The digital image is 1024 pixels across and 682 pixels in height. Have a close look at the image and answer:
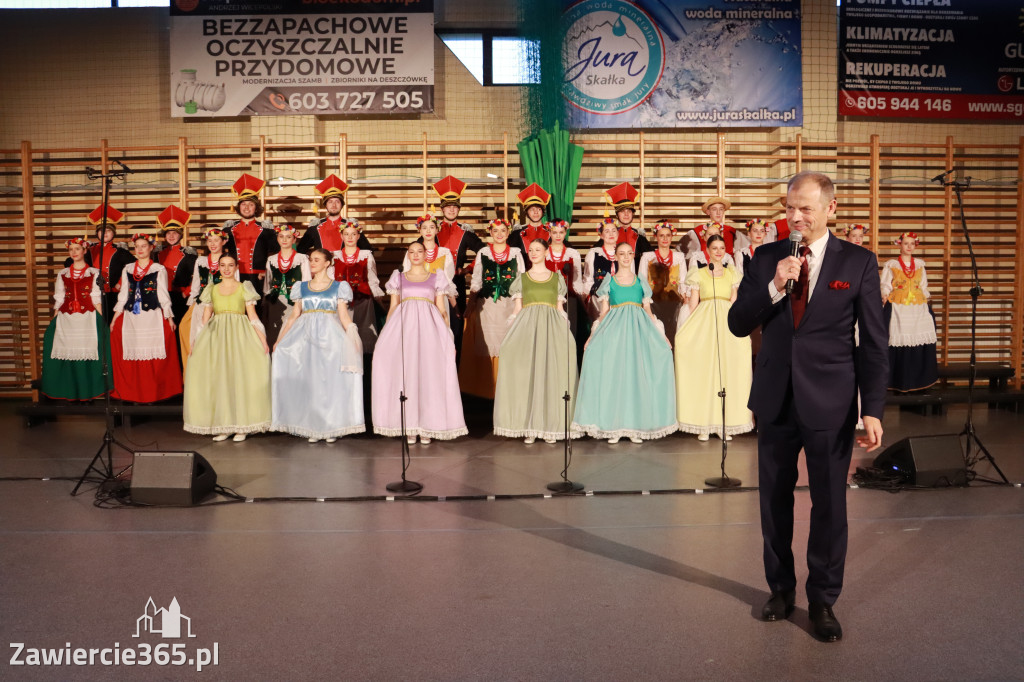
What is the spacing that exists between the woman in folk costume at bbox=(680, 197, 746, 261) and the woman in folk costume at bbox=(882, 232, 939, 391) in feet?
4.05

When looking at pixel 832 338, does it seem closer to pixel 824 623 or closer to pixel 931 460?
pixel 824 623

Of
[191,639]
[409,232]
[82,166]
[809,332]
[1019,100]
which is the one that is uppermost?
[1019,100]

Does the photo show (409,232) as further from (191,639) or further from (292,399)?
(191,639)

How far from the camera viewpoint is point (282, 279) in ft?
20.6

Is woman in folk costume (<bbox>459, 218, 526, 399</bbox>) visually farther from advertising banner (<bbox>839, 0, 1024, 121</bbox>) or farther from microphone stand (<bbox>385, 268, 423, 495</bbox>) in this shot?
advertising banner (<bbox>839, 0, 1024, 121</bbox>)

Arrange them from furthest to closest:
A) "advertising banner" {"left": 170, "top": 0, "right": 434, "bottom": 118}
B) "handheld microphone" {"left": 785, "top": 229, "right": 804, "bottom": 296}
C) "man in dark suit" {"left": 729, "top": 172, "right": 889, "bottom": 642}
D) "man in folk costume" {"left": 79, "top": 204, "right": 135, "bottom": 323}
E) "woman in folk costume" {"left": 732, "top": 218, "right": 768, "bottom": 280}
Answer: "advertising banner" {"left": 170, "top": 0, "right": 434, "bottom": 118} < "man in folk costume" {"left": 79, "top": 204, "right": 135, "bottom": 323} < "woman in folk costume" {"left": 732, "top": 218, "right": 768, "bottom": 280} < "man in dark suit" {"left": 729, "top": 172, "right": 889, "bottom": 642} < "handheld microphone" {"left": 785, "top": 229, "right": 804, "bottom": 296}

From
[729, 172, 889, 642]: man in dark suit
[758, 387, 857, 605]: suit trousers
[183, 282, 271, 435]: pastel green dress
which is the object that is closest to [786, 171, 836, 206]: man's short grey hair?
[729, 172, 889, 642]: man in dark suit

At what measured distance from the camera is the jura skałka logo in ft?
26.8

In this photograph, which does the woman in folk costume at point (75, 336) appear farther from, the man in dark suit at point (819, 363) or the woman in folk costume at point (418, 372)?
the man in dark suit at point (819, 363)

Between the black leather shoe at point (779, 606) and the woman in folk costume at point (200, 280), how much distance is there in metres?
4.77

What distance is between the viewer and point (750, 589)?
9.99ft

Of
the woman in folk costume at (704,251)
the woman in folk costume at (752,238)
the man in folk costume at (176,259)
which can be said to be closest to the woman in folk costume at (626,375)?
the woman in folk costume at (704,251)

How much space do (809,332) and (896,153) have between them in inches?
270

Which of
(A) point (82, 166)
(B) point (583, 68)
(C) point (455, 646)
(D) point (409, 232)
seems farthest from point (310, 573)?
(A) point (82, 166)
